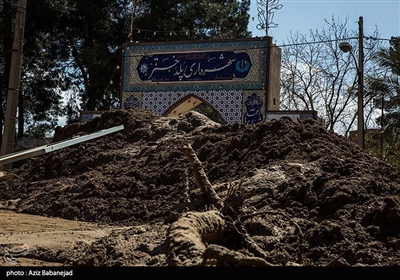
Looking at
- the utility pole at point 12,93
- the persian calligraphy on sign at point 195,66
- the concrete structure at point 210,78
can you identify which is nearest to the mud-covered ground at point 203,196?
the utility pole at point 12,93

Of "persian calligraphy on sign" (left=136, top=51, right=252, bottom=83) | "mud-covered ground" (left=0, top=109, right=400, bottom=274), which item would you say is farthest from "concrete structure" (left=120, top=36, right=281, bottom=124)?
"mud-covered ground" (left=0, top=109, right=400, bottom=274)

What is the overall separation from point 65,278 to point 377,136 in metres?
18.4

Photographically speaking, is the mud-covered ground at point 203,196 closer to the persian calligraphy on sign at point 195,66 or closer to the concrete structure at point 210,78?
the concrete structure at point 210,78

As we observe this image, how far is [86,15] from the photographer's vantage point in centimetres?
2266

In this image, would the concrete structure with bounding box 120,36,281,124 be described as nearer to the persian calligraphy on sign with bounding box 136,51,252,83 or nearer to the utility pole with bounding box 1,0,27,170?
the persian calligraphy on sign with bounding box 136,51,252,83

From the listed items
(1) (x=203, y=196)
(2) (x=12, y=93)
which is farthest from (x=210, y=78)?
(1) (x=203, y=196)

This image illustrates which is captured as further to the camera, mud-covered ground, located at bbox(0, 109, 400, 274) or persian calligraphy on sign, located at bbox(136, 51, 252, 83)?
persian calligraphy on sign, located at bbox(136, 51, 252, 83)

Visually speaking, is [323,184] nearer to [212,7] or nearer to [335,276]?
[335,276]

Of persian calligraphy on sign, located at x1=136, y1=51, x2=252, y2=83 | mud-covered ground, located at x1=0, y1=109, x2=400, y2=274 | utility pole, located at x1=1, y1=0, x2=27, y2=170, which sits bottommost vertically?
mud-covered ground, located at x1=0, y1=109, x2=400, y2=274

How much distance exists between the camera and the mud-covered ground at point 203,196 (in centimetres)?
510

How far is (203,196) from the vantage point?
599 centimetres

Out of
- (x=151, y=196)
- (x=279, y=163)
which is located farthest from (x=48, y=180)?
(x=279, y=163)

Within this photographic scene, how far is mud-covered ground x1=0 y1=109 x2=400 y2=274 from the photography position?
510 cm

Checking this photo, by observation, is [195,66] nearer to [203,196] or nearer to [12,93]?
[12,93]
